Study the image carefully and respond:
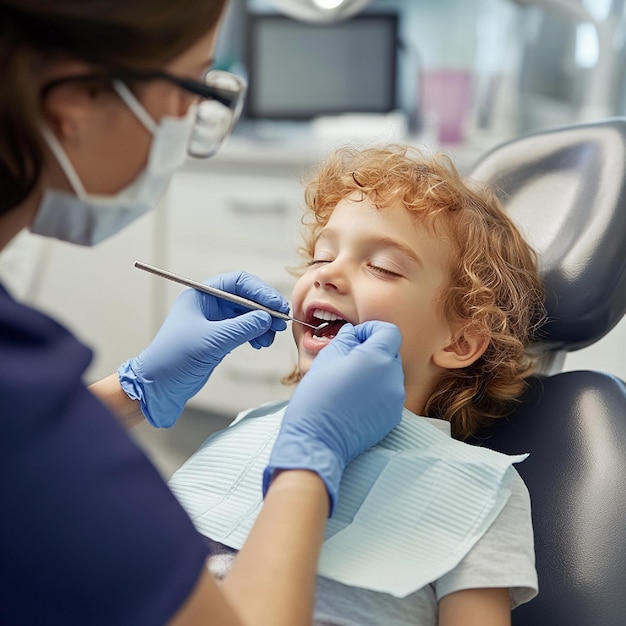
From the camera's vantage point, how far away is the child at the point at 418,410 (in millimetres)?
1016

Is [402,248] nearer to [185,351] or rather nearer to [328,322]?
[328,322]

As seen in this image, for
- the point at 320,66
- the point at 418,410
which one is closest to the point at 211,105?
the point at 418,410

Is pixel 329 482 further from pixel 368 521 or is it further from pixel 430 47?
pixel 430 47

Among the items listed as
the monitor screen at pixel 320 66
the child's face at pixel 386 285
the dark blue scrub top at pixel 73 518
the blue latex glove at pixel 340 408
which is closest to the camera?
the dark blue scrub top at pixel 73 518

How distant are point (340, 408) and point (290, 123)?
2.36 m

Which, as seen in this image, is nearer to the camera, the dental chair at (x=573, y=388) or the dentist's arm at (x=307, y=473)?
the dentist's arm at (x=307, y=473)

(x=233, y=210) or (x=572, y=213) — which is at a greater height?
(x=572, y=213)

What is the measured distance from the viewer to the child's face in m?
1.19

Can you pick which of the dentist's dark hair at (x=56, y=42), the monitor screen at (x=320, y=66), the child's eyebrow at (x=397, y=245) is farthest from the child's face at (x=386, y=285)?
the monitor screen at (x=320, y=66)

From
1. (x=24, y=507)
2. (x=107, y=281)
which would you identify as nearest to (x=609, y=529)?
(x=24, y=507)

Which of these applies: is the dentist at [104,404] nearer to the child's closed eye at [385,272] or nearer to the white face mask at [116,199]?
the white face mask at [116,199]

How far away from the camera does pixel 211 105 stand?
2.97ft

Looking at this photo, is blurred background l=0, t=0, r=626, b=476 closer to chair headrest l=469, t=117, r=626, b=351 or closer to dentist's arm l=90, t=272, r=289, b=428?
chair headrest l=469, t=117, r=626, b=351

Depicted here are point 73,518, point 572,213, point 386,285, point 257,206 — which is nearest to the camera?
point 73,518
